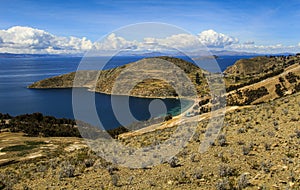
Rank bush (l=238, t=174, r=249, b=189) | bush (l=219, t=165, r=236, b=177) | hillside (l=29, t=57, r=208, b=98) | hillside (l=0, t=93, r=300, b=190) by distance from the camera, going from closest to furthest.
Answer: bush (l=238, t=174, r=249, b=189), hillside (l=0, t=93, r=300, b=190), bush (l=219, t=165, r=236, b=177), hillside (l=29, t=57, r=208, b=98)

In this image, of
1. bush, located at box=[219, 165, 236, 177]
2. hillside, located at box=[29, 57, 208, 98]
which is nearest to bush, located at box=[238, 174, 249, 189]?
bush, located at box=[219, 165, 236, 177]

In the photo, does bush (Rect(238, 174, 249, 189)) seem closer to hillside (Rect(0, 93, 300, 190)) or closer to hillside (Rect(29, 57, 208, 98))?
hillside (Rect(0, 93, 300, 190))

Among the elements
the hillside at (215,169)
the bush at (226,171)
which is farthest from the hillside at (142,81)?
the bush at (226,171)

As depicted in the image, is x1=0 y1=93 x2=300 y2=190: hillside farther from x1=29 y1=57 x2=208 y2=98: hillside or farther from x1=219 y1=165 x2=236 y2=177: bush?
x1=29 y1=57 x2=208 y2=98: hillside

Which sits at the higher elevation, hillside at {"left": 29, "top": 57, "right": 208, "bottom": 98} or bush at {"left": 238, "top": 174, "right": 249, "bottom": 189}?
bush at {"left": 238, "top": 174, "right": 249, "bottom": 189}

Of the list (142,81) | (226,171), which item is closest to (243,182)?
(226,171)

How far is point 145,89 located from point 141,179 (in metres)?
128

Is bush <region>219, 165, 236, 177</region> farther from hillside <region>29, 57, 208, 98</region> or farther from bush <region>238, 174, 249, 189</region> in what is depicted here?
→ hillside <region>29, 57, 208, 98</region>

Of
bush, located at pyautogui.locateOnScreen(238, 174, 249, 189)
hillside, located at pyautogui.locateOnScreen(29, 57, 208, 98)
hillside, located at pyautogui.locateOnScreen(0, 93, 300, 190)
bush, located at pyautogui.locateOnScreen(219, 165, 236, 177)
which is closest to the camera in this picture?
bush, located at pyautogui.locateOnScreen(238, 174, 249, 189)

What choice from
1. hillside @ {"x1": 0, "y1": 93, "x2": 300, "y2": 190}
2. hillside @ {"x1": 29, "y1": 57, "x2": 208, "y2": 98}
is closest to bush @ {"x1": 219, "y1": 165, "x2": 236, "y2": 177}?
hillside @ {"x1": 0, "y1": 93, "x2": 300, "y2": 190}

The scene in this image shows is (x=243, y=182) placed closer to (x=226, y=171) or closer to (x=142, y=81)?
(x=226, y=171)

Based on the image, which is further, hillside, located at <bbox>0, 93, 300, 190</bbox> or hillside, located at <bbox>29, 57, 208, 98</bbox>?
hillside, located at <bbox>29, 57, 208, 98</bbox>

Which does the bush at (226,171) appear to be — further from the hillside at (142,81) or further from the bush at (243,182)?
the hillside at (142,81)

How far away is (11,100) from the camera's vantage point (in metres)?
129
